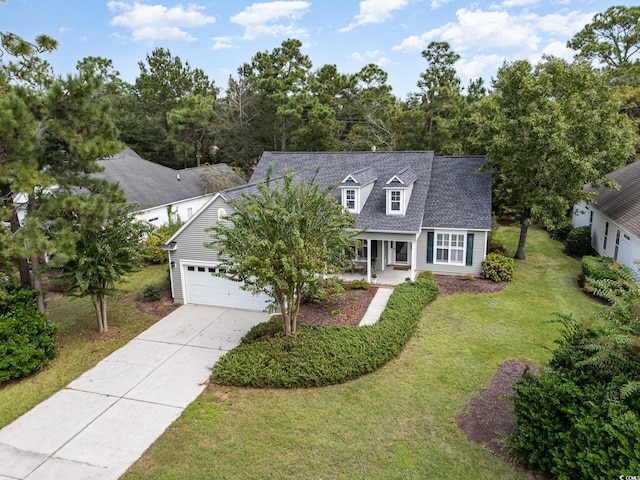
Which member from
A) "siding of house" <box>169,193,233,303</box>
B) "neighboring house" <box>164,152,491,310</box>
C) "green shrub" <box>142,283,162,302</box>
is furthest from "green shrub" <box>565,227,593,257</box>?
"green shrub" <box>142,283,162,302</box>

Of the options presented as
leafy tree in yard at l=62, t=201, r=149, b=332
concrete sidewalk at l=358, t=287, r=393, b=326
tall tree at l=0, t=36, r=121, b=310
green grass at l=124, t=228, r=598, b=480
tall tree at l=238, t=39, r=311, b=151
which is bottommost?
green grass at l=124, t=228, r=598, b=480

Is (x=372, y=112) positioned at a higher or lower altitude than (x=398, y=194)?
higher

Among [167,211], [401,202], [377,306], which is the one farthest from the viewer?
[167,211]

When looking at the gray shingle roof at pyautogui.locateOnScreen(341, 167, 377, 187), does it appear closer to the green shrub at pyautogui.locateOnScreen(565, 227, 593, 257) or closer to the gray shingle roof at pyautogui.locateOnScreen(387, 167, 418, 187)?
the gray shingle roof at pyautogui.locateOnScreen(387, 167, 418, 187)

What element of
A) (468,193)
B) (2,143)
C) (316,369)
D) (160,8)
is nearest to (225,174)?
(160,8)

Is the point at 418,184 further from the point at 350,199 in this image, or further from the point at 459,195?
the point at 350,199

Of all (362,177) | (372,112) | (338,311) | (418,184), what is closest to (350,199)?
(362,177)

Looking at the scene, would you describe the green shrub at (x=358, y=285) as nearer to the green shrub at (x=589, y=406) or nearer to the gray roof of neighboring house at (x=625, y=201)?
the green shrub at (x=589, y=406)
